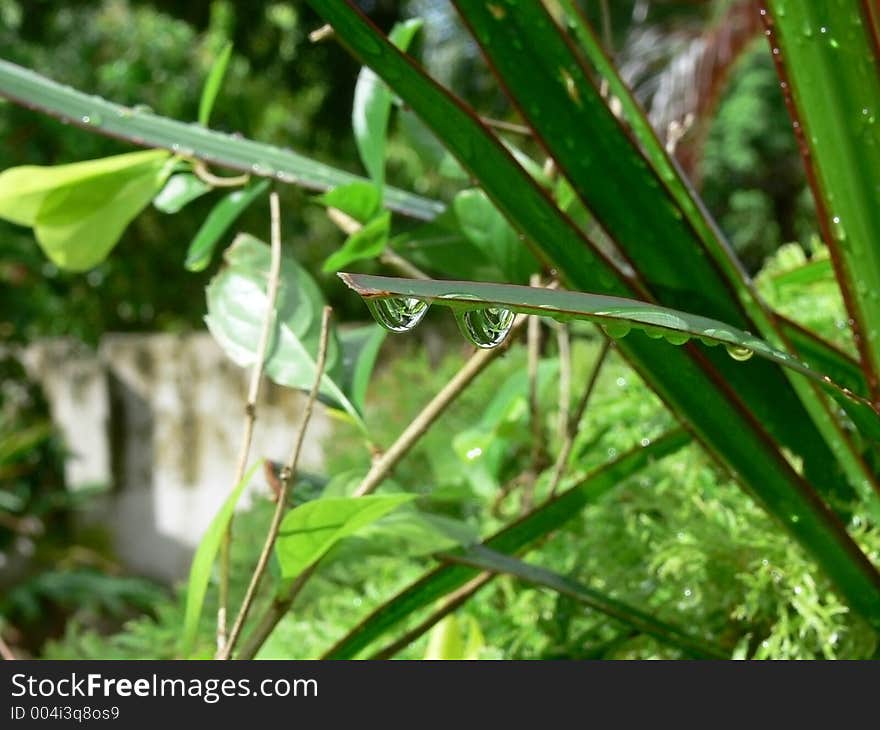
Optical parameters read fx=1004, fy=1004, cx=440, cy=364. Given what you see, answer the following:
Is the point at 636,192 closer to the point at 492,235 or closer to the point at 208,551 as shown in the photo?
the point at 492,235

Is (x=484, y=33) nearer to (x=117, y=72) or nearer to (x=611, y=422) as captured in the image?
(x=611, y=422)

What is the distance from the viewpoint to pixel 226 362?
404 cm

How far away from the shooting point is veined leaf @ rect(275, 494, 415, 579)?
338mm

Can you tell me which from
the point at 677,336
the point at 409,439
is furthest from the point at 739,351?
the point at 409,439

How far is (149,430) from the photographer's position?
14.2 ft

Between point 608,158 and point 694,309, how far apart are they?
2.5 inches

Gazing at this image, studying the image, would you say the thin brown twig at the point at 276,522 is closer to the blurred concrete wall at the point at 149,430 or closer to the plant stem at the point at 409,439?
the plant stem at the point at 409,439

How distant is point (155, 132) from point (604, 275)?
0.76 ft

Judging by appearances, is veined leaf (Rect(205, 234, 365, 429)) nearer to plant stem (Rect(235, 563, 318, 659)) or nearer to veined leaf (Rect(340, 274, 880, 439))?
plant stem (Rect(235, 563, 318, 659))

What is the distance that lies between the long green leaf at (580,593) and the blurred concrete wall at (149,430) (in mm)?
3581

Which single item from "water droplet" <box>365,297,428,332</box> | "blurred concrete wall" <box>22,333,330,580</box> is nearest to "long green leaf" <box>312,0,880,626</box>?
"water droplet" <box>365,297,428,332</box>

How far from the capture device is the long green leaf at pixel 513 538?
40 centimetres

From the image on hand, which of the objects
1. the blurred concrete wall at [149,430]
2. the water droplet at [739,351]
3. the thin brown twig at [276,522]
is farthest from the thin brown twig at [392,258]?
the blurred concrete wall at [149,430]

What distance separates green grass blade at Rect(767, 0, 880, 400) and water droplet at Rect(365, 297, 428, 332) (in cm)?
15
